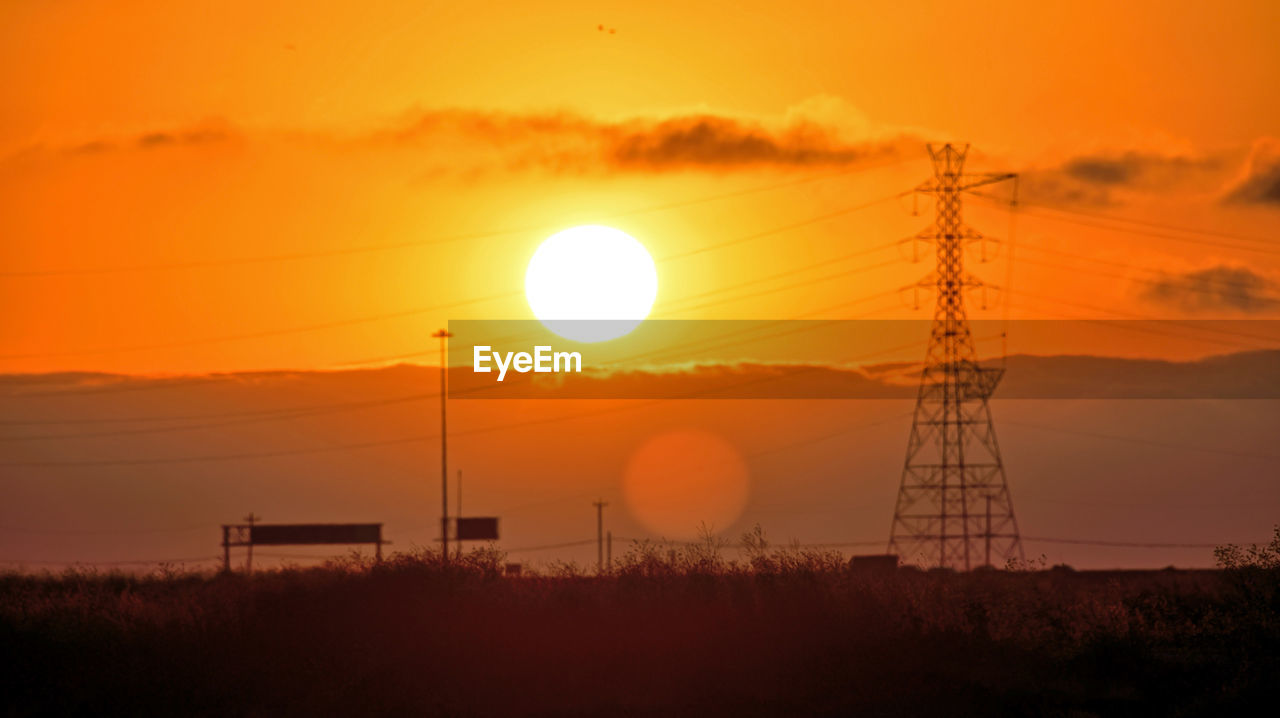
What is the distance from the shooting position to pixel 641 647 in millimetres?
31172

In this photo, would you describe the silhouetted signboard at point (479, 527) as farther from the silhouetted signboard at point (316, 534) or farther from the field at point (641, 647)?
the field at point (641, 647)

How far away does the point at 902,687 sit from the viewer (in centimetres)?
2906

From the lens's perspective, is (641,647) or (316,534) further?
(316,534)

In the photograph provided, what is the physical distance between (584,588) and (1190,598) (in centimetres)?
1894

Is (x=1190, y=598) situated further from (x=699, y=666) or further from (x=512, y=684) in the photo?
(x=512, y=684)

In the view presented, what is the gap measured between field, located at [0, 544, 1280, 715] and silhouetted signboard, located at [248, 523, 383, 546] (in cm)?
7519

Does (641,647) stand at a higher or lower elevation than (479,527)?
lower

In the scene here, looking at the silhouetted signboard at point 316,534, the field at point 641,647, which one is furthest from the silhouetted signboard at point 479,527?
the field at point 641,647

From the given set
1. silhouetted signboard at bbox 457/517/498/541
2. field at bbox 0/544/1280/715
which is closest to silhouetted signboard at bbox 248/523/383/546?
silhouetted signboard at bbox 457/517/498/541

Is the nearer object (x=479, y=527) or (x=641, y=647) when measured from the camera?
(x=641, y=647)

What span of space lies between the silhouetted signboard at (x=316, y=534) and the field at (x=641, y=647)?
7519 cm

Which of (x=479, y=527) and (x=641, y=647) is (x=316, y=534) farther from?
(x=641, y=647)

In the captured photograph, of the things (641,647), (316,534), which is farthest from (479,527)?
(641,647)

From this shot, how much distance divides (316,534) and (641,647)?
291 feet
